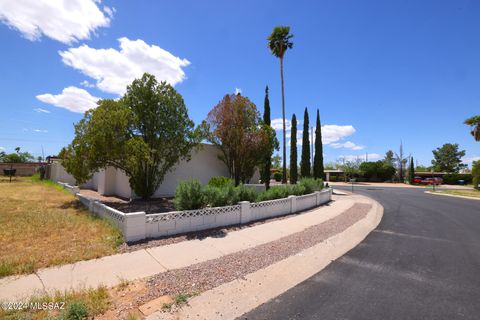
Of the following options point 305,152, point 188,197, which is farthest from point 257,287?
point 305,152

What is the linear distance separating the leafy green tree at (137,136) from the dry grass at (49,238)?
2777 millimetres

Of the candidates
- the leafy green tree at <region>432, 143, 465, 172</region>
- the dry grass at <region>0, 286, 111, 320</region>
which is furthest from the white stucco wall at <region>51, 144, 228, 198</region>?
the leafy green tree at <region>432, 143, 465, 172</region>

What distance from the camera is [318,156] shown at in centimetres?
2619

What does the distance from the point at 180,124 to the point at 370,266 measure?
35.6 feet

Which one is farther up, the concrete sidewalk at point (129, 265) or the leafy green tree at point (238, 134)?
the leafy green tree at point (238, 134)

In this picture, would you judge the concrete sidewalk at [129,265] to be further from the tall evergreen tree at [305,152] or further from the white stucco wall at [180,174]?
the tall evergreen tree at [305,152]

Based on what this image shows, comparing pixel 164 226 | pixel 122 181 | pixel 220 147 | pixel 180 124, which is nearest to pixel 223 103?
pixel 220 147

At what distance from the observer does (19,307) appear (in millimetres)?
3439

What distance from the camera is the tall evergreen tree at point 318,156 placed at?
25.7 m

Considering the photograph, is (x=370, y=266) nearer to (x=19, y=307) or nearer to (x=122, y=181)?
(x=19, y=307)

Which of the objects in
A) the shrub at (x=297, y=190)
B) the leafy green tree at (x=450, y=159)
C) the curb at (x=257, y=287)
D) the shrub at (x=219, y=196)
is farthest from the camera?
the leafy green tree at (x=450, y=159)

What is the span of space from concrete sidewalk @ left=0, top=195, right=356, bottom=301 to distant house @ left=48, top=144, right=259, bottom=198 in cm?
847

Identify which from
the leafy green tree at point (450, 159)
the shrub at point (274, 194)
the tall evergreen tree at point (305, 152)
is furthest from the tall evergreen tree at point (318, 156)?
the leafy green tree at point (450, 159)

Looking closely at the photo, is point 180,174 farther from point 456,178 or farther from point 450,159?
point 450,159
